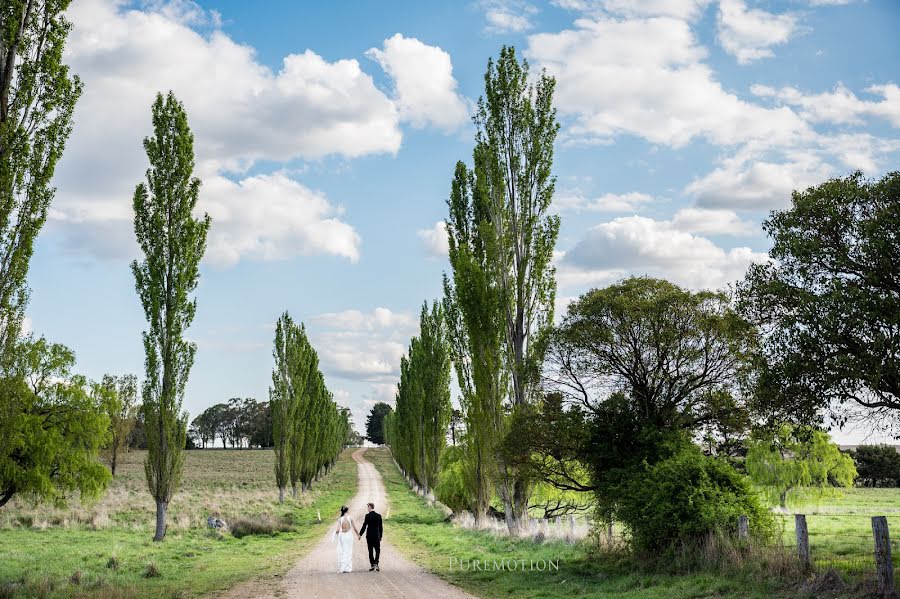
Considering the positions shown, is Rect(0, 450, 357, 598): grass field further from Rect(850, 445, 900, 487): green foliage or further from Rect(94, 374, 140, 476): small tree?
Rect(850, 445, 900, 487): green foliage

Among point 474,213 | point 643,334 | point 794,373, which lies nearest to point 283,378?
point 474,213

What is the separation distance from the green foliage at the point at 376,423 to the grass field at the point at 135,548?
427 ft

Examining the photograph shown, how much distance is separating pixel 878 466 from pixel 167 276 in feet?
225

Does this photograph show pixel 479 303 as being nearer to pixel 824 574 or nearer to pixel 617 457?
pixel 617 457

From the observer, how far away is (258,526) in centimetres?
2373

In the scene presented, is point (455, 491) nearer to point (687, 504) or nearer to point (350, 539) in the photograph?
point (350, 539)

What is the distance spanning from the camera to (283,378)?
41.9 metres

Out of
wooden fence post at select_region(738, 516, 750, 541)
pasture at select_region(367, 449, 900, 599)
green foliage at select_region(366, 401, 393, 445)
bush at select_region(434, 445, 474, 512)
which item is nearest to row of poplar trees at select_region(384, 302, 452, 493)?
bush at select_region(434, 445, 474, 512)

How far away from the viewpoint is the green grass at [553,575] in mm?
10320

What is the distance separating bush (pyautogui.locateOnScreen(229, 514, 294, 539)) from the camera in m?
23.1

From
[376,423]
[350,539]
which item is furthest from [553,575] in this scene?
[376,423]

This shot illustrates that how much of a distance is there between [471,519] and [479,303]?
8.97 metres

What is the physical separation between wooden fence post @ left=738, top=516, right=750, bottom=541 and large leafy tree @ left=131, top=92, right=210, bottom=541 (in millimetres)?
16409

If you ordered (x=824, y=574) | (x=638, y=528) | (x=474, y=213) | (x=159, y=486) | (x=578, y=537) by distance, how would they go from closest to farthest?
(x=824, y=574) → (x=638, y=528) → (x=578, y=537) → (x=159, y=486) → (x=474, y=213)
